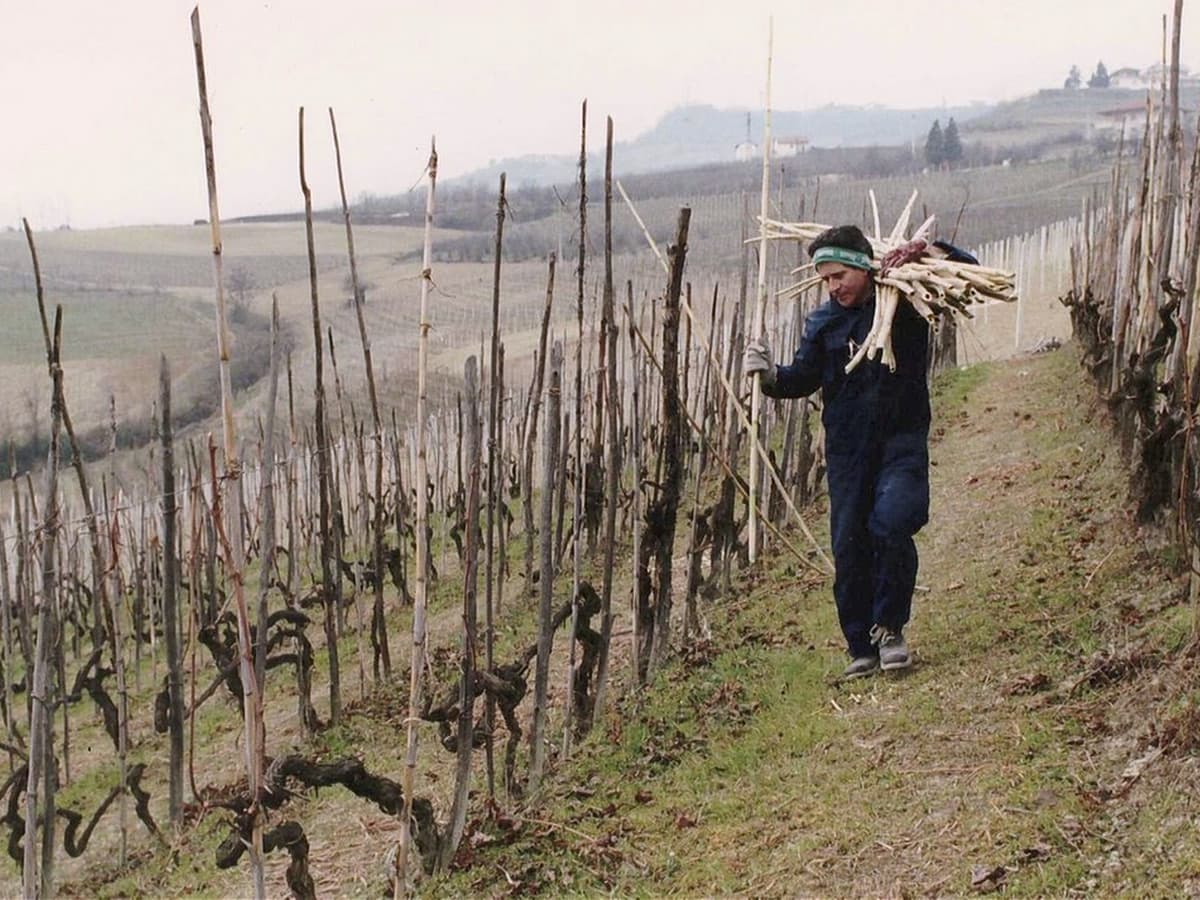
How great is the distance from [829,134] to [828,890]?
68617 millimetres

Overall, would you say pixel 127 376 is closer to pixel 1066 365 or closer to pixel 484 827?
pixel 1066 365

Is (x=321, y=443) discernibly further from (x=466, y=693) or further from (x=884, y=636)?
(x=884, y=636)

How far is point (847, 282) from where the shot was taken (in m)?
3.96

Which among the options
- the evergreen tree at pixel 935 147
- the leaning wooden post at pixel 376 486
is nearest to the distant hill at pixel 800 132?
the evergreen tree at pixel 935 147

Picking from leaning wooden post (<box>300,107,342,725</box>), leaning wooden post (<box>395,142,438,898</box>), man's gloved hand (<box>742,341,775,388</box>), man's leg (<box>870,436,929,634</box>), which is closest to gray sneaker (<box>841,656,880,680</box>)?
man's leg (<box>870,436,929,634</box>)

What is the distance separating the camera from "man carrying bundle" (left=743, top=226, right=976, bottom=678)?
3932mm

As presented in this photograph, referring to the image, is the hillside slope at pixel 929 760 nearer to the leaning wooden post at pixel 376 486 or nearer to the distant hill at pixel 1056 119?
the leaning wooden post at pixel 376 486

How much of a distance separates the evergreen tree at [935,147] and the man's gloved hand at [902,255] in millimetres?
39848

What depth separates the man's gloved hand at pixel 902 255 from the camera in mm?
3961

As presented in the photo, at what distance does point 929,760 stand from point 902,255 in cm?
159

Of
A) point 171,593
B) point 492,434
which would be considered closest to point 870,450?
point 492,434

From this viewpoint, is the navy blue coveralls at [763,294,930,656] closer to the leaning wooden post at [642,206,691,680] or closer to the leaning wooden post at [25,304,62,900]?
the leaning wooden post at [642,206,691,680]

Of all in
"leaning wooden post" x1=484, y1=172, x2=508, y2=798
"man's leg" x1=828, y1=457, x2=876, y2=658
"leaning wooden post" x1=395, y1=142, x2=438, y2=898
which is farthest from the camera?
"man's leg" x1=828, y1=457, x2=876, y2=658

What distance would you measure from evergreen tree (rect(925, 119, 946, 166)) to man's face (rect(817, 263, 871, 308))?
39.9 metres
